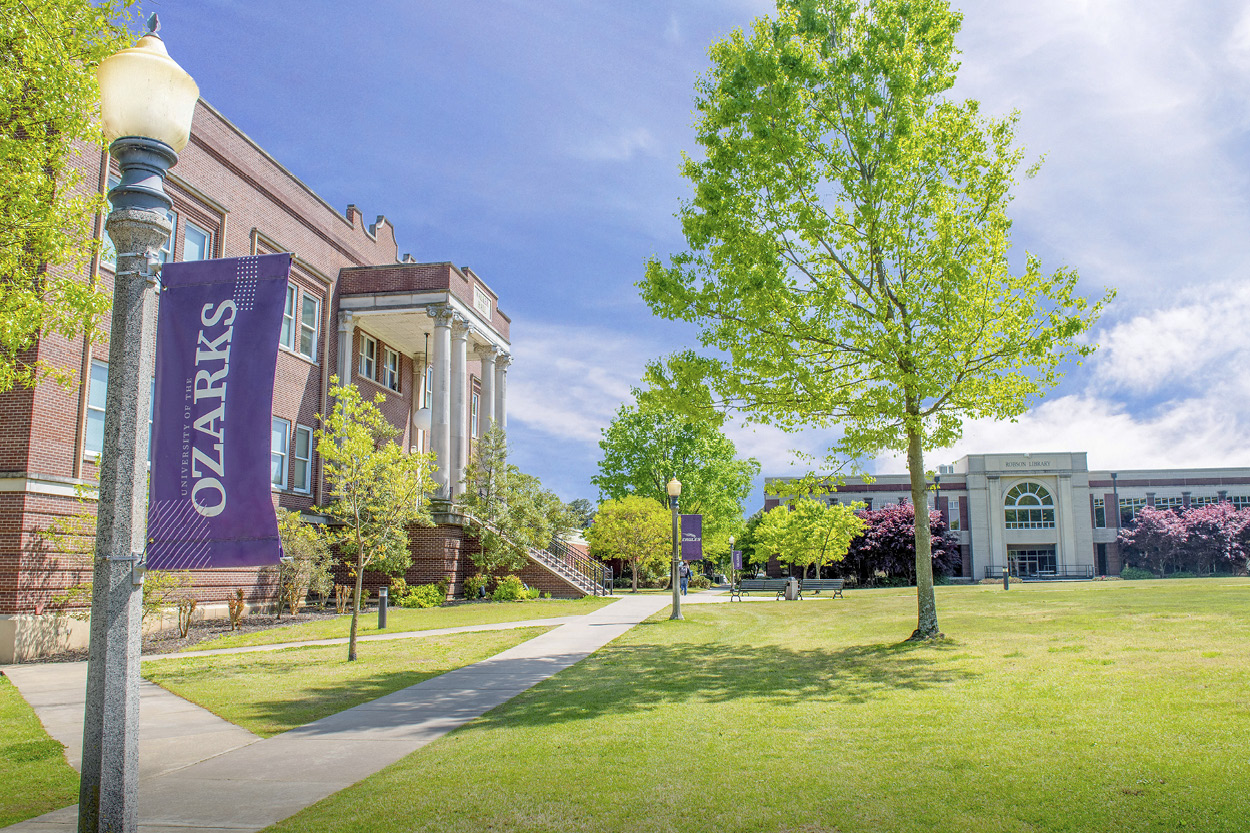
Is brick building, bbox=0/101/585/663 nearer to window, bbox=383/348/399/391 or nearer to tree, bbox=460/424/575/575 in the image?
window, bbox=383/348/399/391

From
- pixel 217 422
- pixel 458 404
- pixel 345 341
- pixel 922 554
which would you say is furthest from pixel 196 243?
pixel 217 422

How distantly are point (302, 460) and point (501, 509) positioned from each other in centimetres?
688

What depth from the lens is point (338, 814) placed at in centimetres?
533

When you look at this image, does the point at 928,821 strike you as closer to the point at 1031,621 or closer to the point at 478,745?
the point at 478,745

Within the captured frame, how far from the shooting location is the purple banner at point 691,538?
68.9ft

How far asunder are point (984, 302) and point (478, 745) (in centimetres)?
1030

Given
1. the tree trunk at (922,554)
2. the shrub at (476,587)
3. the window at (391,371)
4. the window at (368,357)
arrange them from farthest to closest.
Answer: the window at (391,371), the window at (368,357), the shrub at (476,587), the tree trunk at (922,554)

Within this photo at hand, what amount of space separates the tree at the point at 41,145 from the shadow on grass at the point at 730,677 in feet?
26.7

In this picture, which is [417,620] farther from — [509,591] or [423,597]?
[509,591]

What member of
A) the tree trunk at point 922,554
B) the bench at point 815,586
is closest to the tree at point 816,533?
the bench at point 815,586

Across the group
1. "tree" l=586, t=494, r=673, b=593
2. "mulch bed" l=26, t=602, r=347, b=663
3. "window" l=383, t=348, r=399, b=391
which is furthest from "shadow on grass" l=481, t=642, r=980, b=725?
"tree" l=586, t=494, r=673, b=593

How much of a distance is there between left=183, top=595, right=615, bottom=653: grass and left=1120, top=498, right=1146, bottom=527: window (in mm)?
61477

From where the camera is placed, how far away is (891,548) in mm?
58062

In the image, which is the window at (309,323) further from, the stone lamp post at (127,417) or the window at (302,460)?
the stone lamp post at (127,417)
